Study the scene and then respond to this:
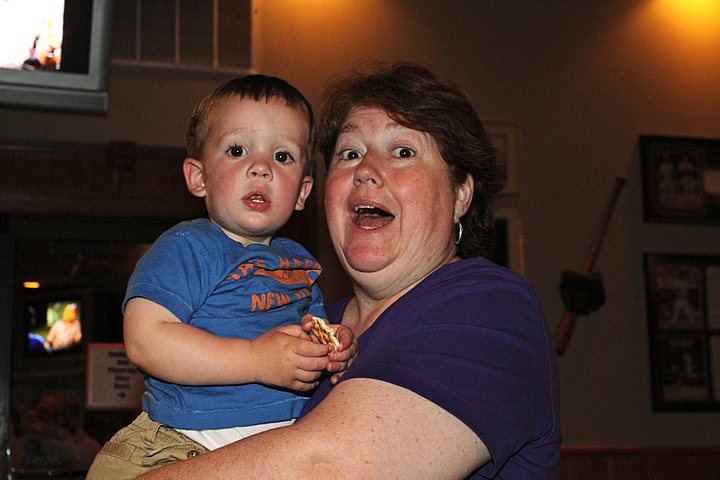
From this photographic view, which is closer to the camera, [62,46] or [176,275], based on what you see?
[176,275]

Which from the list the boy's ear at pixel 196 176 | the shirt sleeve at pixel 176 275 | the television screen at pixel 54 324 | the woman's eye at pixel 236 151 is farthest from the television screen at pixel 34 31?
the television screen at pixel 54 324

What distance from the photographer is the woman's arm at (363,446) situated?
121 cm

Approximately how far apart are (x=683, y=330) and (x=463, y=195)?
3370 mm

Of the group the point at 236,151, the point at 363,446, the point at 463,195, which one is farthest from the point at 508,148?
the point at 363,446

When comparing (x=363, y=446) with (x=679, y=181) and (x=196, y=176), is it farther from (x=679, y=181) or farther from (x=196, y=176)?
(x=679, y=181)

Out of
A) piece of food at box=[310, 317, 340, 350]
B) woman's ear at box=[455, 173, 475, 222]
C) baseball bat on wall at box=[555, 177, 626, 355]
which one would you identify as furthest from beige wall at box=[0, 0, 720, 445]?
piece of food at box=[310, 317, 340, 350]

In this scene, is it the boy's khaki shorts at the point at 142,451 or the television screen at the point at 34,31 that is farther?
the television screen at the point at 34,31

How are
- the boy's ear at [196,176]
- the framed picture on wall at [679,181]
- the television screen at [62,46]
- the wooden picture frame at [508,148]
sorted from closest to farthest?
the boy's ear at [196,176] → the television screen at [62,46] → the wooden picture frame at [508,148] → the framed picture on wall at [679,181]

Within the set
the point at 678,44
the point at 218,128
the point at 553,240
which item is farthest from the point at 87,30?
the point at 678,44

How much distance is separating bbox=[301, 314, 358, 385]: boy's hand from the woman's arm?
0.20 m

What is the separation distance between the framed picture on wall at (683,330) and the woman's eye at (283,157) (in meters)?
3.55

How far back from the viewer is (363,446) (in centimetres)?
122

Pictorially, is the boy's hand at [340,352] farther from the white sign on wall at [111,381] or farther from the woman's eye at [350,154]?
the white sign on wall at [111,381]

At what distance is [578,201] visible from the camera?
502cm
